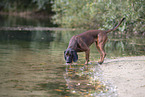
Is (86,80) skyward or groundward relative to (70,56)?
groundward

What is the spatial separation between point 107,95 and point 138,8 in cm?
1051

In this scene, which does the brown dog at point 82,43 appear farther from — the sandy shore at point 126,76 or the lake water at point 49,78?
the sandy shore at point 126,76

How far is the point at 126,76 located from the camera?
8984 millimetres

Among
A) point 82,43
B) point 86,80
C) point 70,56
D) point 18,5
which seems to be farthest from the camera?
point 18,5

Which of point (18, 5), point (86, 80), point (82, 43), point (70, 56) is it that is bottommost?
point (86, 80)

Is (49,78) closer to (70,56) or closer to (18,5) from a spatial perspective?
(70,56)

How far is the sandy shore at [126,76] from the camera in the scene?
7.38 metres

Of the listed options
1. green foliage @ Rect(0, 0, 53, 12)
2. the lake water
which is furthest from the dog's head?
green foliage @ Rect(0, 0, 53, 12)

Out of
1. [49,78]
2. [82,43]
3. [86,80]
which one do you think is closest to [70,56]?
[82,43]

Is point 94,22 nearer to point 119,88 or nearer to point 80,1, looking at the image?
point 80,1

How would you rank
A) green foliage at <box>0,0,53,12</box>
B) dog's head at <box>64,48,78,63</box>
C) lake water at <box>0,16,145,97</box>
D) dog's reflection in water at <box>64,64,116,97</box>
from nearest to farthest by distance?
lake water at <box>0,16,145,97</box>, dog's reflection in water at <box>64,64,116,97</box>, dog's head at <box>64,48,78,63</box>, green foliage at <box>0,0,53,12</box>

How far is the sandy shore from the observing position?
7.38 metres

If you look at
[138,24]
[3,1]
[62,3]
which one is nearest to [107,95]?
[138,24]

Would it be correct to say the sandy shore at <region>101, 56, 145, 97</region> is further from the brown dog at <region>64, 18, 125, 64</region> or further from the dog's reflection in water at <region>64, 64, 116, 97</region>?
the brown dog at <region>64, 18, 125, 64</region>
